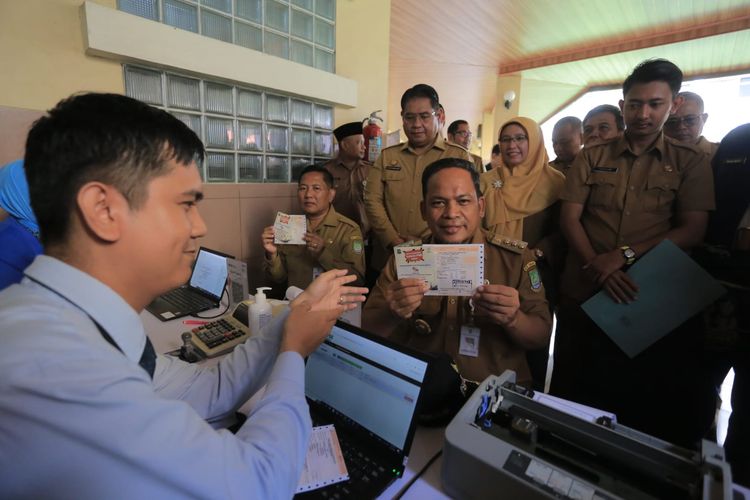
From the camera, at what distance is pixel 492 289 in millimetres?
1325

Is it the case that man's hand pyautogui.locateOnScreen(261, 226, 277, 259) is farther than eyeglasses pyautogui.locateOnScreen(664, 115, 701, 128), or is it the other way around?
eyeglasses pyautogui.locateOnScreen(664, 115, 701, 128)

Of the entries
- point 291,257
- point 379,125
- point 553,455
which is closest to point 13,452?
point 553,455

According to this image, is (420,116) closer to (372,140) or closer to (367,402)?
(372,140)

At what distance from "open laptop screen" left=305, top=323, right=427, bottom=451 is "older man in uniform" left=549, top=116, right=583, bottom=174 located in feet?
8.62

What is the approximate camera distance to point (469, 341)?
156cm

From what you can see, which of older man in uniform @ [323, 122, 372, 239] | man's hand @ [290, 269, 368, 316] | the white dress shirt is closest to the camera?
the white dress shirt

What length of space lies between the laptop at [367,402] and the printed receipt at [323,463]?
0.05 ft

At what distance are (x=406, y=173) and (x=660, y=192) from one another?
158 cm

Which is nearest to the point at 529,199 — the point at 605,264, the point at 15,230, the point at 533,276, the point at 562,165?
the point at 605,264

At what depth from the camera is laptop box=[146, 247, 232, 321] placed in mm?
2117

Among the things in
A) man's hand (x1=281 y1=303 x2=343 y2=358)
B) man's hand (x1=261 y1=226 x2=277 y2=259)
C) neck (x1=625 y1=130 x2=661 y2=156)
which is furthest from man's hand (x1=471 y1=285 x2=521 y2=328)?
man's hand (x1=261 y1=226 x2=277 y2=259)

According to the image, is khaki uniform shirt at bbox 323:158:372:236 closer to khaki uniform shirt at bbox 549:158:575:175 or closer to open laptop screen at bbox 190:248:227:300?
open laptop screen at bbox 190:248:227:300

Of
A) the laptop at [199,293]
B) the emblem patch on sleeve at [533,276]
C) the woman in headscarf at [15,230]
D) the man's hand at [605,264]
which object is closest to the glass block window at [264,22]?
the woman in headscarf at [15,230]

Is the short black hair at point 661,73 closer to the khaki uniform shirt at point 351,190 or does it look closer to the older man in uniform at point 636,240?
the older man in uniform at point 636,240
